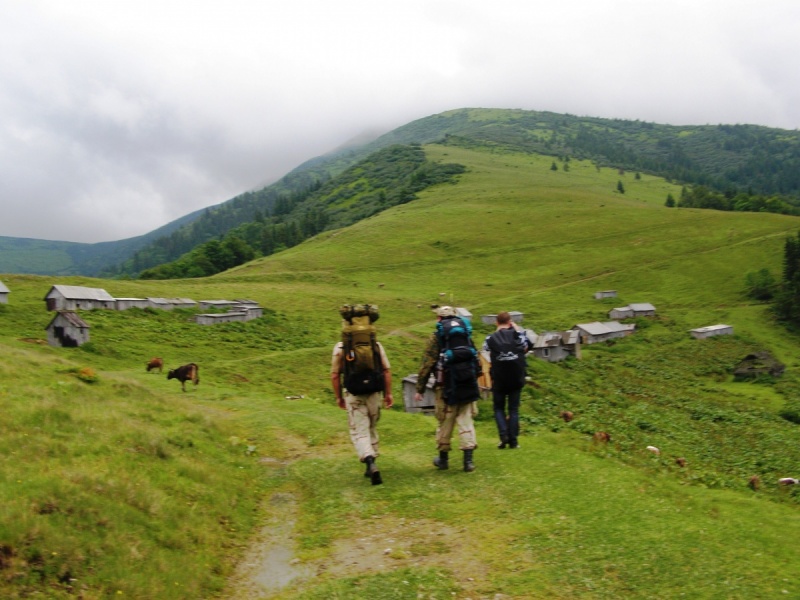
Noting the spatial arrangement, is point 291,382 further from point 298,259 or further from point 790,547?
point 298,259

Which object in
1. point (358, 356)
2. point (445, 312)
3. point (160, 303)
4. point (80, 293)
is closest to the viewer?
point (358, 356)

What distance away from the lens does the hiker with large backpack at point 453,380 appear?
11.5 metres

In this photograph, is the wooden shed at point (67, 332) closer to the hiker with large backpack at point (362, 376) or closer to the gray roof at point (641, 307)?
the hiker with large backpack at point (362, 376)

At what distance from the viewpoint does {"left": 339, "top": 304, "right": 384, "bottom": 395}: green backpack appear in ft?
36.2

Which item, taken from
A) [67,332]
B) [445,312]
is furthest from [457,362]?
[67,332]

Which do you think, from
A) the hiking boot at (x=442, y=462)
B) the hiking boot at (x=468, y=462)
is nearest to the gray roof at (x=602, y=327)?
the hiking boot at (x=442, y=462)

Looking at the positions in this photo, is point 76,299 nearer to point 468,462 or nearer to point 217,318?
point 217,318

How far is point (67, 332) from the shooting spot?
1559 inches

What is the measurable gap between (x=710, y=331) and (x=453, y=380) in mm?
70166

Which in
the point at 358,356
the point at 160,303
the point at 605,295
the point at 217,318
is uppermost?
the point at 358,356

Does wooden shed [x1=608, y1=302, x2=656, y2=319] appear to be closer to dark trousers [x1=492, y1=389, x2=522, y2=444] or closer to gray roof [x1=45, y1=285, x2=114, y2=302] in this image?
gray roof [x1=45, y1=285, x2=114, y2=302]

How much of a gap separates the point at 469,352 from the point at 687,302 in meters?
89.8

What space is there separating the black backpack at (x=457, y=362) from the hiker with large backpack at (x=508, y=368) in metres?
1.46

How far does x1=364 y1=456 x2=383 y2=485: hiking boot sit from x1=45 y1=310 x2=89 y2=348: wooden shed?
35.1 metres
